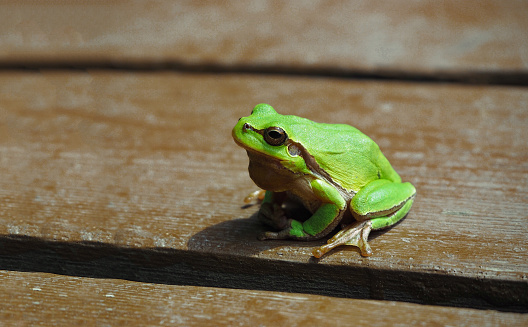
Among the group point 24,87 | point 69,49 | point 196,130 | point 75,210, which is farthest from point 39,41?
point 75,210

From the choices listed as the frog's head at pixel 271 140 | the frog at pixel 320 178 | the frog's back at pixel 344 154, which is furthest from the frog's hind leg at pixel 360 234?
the frog's head at pixel 271 140

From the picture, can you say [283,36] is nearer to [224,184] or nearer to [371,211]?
[224,184]

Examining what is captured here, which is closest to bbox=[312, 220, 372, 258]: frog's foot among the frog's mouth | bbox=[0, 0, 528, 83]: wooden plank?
the frog's mouth

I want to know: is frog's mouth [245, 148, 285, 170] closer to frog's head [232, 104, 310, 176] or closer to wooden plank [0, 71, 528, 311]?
frog's head [232, 104, 310, 176]

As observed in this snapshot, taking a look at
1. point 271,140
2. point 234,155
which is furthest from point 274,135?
point 234,155

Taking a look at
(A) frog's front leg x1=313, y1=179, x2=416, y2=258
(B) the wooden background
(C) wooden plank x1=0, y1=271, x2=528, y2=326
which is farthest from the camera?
(A) frog's front leg x1=313, y1=179, x2=416, y2=258

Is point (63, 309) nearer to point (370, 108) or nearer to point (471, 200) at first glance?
point (471, 200)

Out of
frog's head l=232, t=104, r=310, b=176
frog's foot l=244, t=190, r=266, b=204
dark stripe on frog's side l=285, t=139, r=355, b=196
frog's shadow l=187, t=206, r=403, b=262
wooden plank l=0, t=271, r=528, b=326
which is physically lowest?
wooden plank l=0, t=271, r=528, b=326

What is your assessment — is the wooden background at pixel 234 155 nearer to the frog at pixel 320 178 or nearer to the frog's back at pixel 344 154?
the frog at pixel 320 178
